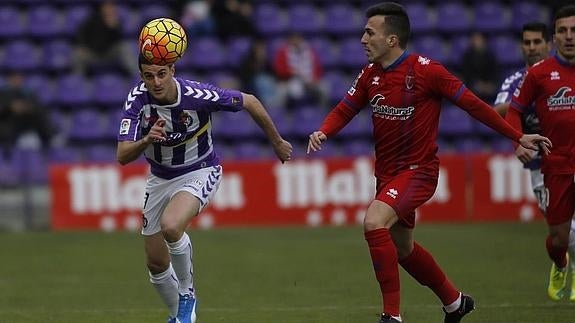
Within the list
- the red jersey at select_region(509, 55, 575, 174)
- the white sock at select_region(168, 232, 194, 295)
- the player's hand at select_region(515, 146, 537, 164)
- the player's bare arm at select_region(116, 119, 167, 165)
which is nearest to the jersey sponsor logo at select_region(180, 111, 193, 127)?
the player's bare arm at select_region(116, 119, 167, 165)

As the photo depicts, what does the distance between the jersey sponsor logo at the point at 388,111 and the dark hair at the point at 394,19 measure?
17.8 inches

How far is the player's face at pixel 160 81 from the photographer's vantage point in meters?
8.49

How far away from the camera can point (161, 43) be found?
845cm

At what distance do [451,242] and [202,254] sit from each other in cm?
357

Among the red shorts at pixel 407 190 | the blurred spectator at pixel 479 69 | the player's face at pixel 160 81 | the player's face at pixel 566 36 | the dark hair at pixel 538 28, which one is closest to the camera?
the red shorts at pixel 407 190

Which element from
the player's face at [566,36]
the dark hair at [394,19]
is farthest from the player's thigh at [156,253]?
the player's face at [566,36]

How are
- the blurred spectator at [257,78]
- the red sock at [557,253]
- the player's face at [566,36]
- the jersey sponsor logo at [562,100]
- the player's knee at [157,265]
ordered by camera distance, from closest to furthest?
the player's knee at [157,265] < the player's face at [566,36] < the jersey sponsor logo at [562,100] < the red sock at [557,253] < the blurred spectator at [257,78]

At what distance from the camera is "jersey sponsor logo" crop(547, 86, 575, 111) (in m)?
9.75

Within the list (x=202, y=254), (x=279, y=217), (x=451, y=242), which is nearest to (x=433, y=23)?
(x=279, y=217)

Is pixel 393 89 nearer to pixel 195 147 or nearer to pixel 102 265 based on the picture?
pixel 195 147

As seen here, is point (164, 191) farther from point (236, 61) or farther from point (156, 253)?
point (236, 61)

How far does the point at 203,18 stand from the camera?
2195cm

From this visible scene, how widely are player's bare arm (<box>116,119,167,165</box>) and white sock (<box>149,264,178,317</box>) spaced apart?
1.01 metres

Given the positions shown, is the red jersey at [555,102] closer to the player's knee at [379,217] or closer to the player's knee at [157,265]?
the player's knee at [379,217]
